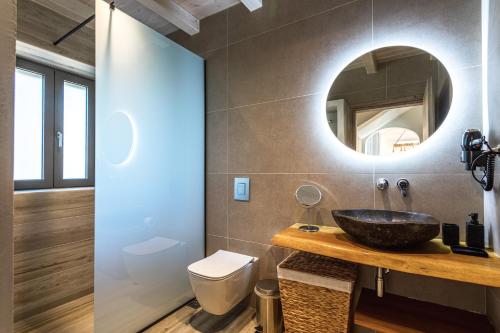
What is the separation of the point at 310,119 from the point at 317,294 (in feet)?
3.75

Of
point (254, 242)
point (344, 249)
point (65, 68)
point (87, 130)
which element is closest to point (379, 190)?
point (344, 249)

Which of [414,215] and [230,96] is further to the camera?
[230,96]

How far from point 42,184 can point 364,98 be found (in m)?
2.67

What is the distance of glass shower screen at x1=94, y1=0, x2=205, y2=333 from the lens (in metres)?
1.44

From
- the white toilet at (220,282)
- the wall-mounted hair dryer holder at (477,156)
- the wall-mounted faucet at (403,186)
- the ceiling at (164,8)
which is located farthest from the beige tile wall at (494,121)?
the ceiling at (164,8)

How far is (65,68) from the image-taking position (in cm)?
213

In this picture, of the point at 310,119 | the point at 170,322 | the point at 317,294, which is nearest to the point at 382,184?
the point at 310,119

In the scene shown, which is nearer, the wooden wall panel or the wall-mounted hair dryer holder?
the wall-mounted hair dryer holder

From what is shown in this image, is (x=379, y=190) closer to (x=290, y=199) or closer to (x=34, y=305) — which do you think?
(x=290, y=199)

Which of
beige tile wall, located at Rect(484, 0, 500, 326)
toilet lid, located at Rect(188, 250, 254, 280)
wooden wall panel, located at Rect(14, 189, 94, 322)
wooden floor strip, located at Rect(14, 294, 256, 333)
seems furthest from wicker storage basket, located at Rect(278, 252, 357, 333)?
wooden wall panel, located at Rect(14, 189, 94, 322)

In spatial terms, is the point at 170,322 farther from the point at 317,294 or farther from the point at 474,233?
the point at 474,233

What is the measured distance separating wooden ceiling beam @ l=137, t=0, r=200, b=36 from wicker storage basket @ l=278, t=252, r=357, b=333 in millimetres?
2183

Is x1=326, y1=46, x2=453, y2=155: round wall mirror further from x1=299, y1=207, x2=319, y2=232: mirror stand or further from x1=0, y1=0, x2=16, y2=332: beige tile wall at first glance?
x1=0, y1=0, x2=16, y2=332: beige tile wall

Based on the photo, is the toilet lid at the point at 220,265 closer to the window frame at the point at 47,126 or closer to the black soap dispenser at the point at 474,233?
the black soap dispenser at the point at 474,233
